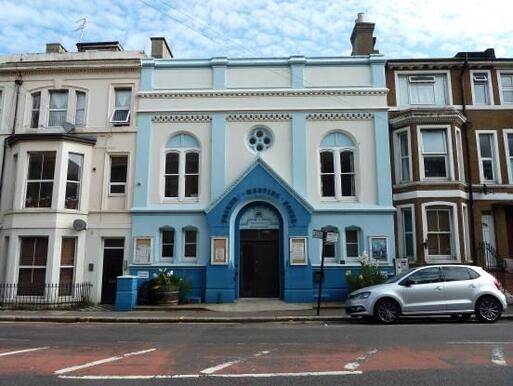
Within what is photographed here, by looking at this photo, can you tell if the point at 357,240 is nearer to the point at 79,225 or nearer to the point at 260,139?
the point at 260,139

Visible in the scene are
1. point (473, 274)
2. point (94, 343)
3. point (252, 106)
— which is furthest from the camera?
point (252, 106)

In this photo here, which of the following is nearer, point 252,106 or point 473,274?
point 473,274

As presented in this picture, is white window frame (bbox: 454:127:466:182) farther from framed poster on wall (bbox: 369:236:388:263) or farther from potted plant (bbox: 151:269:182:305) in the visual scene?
potted plant (bbox: 151:269:182:305)

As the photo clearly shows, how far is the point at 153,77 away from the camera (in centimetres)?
2098

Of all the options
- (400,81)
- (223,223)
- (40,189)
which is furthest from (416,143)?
(40,189)

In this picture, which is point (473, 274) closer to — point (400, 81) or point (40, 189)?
point (400, 81)

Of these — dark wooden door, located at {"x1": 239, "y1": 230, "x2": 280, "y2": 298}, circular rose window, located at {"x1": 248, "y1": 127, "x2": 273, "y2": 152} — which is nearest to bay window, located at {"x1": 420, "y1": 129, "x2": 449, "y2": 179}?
circular rose window, located at {"x1": 248, "y1": 127, "x2": 273, "y2": 152}

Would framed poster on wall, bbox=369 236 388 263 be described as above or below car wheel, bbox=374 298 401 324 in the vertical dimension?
above

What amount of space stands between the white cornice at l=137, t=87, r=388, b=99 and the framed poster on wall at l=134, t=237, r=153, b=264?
6252mm

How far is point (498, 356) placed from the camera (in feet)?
26.5

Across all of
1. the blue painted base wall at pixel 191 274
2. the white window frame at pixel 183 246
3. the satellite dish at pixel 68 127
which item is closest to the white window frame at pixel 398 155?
the white window frame at pixel 183 246

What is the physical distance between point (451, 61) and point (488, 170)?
5085mm

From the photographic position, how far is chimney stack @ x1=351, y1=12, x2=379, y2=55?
22312 millimetres

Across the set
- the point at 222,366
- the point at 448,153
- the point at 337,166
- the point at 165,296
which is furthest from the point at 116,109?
the point at 222,366
